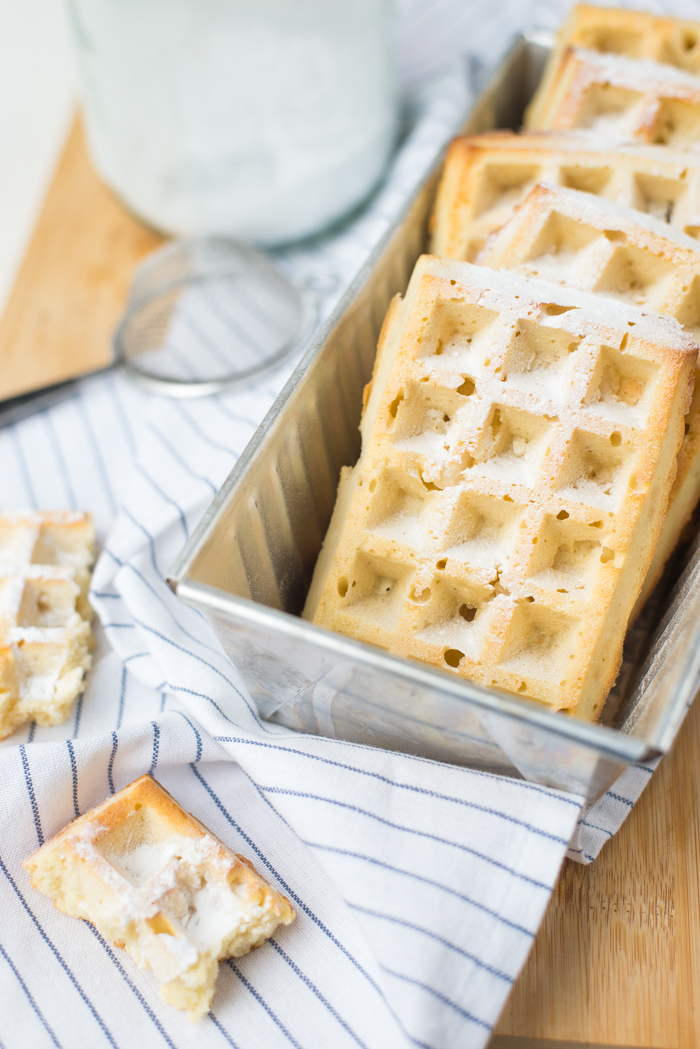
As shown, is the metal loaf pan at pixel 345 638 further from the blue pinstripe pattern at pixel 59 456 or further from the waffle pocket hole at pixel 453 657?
the blue pinstripe pattern at pixel 59 456

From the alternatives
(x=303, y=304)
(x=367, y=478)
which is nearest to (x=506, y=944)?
(x=367, y=478)

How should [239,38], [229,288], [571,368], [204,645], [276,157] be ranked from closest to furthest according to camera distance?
1. [571,368]
2. [204,645]
3. [239,38]
4. [276,157]
5. [229,288]

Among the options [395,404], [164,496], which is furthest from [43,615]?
[395,404]

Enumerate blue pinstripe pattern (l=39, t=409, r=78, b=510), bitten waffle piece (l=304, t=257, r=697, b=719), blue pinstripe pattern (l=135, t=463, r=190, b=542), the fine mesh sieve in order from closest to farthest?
1. bitten waffle piece (l=304, t=257, r=697, b=719)
2. blue pinstripe pattern (l=135, t=463, r=190, b=542)
3. blue pinstripe pattern (l=39, t=409, r=78, b=510)
4. the fine mesh sieve

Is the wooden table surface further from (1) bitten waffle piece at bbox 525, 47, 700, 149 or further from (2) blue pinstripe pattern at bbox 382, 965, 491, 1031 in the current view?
(1) bitten waffle piece at bbox 525, 47, 700, 149

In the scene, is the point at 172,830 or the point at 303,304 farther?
the point at 303,304

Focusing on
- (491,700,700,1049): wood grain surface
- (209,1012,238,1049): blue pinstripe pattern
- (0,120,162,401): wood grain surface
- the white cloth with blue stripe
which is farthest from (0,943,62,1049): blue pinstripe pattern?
(0,120,162,401): wood grain surface

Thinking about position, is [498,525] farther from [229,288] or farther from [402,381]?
[229,288]
